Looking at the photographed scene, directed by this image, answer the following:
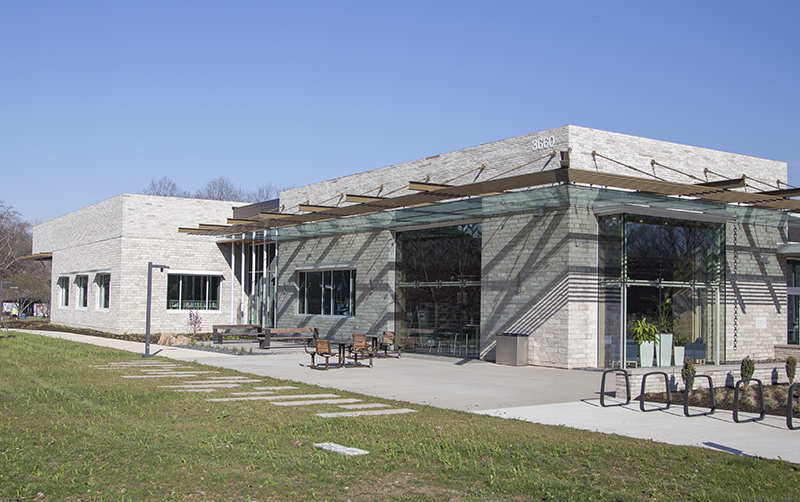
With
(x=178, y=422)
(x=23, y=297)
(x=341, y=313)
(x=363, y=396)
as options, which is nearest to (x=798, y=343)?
(x=341, y=313)

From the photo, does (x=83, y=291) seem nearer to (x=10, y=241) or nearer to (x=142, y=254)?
(x=142, y=254)

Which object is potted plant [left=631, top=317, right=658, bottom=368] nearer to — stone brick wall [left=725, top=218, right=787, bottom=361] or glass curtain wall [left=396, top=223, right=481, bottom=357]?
stone brick wall [left=725, top=218, right=787, bottom=361]

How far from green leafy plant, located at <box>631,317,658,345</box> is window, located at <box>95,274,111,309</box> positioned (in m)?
24.5

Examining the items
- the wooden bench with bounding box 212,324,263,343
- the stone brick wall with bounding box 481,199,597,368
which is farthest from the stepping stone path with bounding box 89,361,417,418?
the wooden bench with bounding box 212,324,263,343

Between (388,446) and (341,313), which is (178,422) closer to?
(388,446)

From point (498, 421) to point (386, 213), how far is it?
13.8m

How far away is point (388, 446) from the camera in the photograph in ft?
25.7

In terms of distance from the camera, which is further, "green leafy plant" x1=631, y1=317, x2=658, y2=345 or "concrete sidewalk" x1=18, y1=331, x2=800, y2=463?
"green leafy plant" x1=631, y1=317, x2=658, y2=345

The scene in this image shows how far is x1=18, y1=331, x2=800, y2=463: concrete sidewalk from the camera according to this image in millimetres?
8922

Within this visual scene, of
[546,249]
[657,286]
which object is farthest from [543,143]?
[657,286]

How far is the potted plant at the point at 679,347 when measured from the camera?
1838 cm

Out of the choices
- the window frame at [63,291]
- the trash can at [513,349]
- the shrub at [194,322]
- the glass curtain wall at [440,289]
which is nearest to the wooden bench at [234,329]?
the shrub at [194,322]

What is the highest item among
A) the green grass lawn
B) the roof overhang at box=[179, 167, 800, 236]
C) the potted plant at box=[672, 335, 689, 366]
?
the roof overhang at box=[179, 167, 800, 236]

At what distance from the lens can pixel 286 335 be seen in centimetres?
2556
